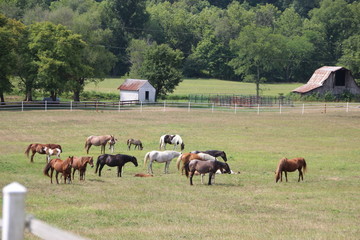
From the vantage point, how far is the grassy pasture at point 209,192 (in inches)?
545

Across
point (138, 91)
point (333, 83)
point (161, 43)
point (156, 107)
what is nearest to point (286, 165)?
point (156, 107)

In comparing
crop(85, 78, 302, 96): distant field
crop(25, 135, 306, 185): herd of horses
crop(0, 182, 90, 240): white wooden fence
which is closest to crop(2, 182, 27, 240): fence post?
crop(0, 182, 90, 240): white wooden fence

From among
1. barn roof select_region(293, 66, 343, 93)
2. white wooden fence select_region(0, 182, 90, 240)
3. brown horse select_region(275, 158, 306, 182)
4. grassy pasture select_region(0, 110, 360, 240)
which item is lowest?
grassy pasture select_region(0, 110, 360, 240)

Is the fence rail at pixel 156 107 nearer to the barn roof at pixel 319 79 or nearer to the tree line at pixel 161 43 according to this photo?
the tree line at pixel 161 43

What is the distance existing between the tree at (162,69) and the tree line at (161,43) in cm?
12

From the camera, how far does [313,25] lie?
138 metres

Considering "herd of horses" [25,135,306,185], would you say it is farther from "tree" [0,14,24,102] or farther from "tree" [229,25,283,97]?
"tree" [229,25,283,97]

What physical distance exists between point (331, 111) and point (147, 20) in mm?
74658

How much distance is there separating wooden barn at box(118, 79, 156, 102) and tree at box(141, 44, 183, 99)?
11.0 feet

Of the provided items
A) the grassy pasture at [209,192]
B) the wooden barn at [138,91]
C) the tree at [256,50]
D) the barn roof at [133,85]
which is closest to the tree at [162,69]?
the barn roof at [133,85]

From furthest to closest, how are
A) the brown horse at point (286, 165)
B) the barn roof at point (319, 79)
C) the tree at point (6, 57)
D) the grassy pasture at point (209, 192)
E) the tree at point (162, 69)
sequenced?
the barn roof at point (319, 79) → the tree at point (162, 69) → the tree at point (6, 57) → the brown horse at point (286, 165) → the grassy pasture at point (209, 192)

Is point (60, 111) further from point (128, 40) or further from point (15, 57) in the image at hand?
point (128, 40)

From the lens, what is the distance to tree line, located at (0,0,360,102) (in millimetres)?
64812

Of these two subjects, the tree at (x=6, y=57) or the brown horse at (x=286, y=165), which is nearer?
the brown horse at (x=286, y=165)
